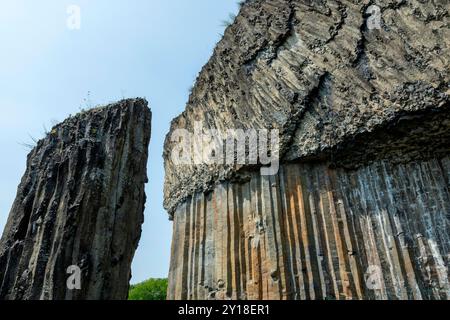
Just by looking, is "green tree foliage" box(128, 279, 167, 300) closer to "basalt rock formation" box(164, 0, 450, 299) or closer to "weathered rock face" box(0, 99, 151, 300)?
"basalt rock formation" box(164, 0, 450, 299)

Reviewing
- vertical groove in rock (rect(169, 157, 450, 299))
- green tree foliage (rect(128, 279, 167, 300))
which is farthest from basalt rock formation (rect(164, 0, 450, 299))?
green tree foliage (rect(128, 279, 167, 300))

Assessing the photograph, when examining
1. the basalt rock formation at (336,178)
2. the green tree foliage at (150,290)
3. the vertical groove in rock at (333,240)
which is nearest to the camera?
the vertical groove in rock at (333,240)

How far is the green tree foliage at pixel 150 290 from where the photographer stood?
2270cm

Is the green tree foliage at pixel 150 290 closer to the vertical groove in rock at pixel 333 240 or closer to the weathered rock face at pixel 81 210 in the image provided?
the weathered rock face at pixel 81 210

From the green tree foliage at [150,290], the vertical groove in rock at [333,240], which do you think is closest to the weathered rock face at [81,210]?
the vertical groove in rock at [333,240]

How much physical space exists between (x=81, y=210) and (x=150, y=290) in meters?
17.4

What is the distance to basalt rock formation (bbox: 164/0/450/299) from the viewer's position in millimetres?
6539

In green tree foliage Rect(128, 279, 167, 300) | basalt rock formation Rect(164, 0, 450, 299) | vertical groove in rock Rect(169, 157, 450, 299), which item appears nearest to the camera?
vertical groove in rock Rect(169, 157, 450, 299)

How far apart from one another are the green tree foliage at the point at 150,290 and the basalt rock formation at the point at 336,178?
49.7 feet

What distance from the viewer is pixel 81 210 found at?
273 inches

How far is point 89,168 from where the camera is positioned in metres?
7.44

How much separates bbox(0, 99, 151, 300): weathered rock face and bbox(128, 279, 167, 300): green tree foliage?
1558 cm
